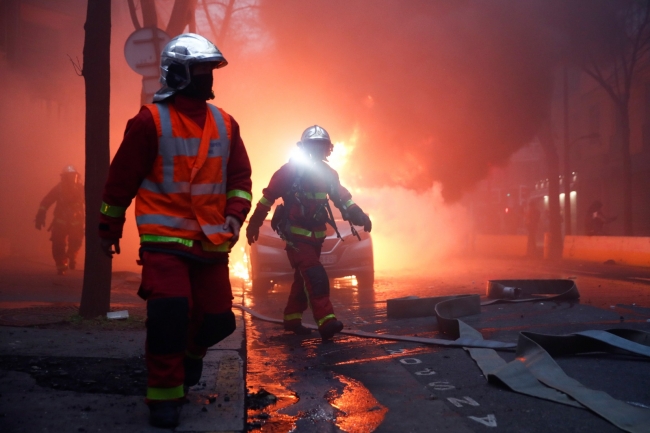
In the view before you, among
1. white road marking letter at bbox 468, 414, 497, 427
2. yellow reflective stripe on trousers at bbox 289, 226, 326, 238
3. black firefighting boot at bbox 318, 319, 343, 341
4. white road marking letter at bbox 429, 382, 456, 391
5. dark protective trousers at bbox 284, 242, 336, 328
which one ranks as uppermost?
yellow reflective stripe on trousers at bbox 289, 226, 326, 238

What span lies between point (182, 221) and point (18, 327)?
2907mm

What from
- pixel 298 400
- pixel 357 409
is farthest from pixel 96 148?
pixel 357 409

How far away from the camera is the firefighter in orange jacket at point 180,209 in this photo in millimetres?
3500

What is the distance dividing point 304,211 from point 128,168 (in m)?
3.34

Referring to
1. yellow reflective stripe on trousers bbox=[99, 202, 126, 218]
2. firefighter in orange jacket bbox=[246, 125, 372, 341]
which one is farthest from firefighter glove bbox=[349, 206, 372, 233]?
yellow reflective stripe on trousers bbox=[99, 202, 126, 218]

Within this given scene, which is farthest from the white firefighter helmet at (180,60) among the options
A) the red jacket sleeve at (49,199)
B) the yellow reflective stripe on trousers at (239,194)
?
the red jacket sleeve at (49,199)

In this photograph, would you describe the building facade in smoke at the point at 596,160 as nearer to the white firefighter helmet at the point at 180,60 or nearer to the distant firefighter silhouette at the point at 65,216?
the distant firefighter silhouette at the point at 65,216

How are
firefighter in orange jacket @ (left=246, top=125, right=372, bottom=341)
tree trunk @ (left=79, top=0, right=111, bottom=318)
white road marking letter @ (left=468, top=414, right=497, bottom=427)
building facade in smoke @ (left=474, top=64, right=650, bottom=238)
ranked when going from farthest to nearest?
building facade in smoke @ (left=474, top=64, right=650, bottom=238) < firefighter in orange jacket @ (left=246, top=125, right=372, bottom=341) < tree trunk @ (left=79, top=0, right=111, bottom=318) < white road marking letter @ (left=468, top=414, right=497, bottom=427)

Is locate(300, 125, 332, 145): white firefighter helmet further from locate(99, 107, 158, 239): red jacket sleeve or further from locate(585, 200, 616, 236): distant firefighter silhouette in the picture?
locate(585, 200, 616, 236): distant firefighter silhouette

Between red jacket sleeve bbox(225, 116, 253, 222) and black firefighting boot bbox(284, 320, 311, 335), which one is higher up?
red jacket sleeve bbox(225, 116, 253, 222)

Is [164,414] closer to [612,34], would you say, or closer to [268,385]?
[268,385]

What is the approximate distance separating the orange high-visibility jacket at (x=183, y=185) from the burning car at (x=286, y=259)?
7.10 metres

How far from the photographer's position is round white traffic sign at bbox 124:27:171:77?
9656 millimetres

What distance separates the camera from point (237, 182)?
3916 millimetres
